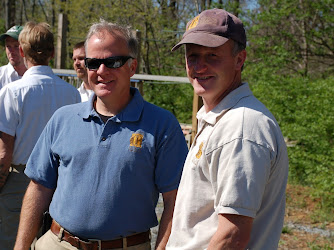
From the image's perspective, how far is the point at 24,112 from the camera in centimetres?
345

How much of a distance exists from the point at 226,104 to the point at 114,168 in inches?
32.3

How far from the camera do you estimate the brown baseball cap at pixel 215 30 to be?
1.92 m

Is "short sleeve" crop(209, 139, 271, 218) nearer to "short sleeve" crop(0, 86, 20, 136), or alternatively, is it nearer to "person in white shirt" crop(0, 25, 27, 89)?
"short sleeve" crop(0, 86, 20, 136)

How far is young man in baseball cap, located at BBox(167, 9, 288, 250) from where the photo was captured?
1.68 meters

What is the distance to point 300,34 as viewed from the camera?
41.5 ft

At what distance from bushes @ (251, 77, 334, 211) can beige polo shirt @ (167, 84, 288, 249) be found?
5.14m

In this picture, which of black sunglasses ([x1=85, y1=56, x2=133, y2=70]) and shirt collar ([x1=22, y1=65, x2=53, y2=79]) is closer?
black sunglasses ([x1=85, y1=56, x2=133, y2=70])

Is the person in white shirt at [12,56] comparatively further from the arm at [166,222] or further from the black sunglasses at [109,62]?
the arm at [166,222]

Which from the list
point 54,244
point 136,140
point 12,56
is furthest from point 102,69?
point 12,56

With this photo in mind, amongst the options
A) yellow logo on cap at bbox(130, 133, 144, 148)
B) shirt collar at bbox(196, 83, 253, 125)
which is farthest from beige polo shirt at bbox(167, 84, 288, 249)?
yellow logo on cap at bbox(130, 133, 144, 148)

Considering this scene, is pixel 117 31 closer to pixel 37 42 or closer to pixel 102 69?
pixel 102 69

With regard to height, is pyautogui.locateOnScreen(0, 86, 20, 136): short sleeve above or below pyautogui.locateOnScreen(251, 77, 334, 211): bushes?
above

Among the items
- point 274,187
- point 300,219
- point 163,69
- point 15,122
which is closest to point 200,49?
point 274,187

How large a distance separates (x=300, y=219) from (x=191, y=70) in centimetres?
483
